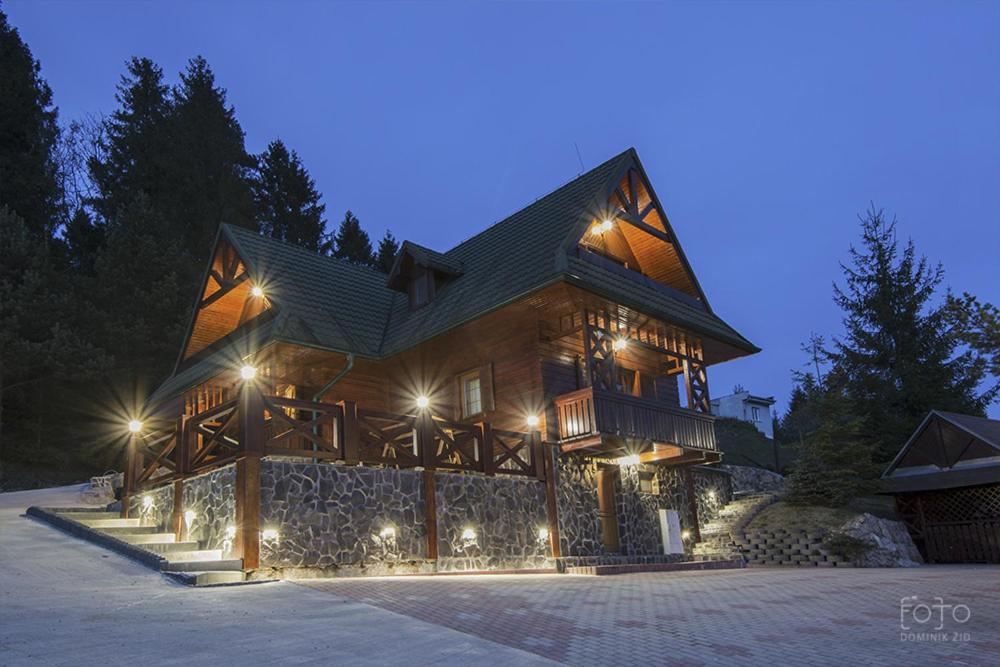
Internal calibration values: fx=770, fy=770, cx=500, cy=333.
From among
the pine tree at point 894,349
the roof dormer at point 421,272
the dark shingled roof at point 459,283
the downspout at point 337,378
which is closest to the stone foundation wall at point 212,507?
the dark shingled roof at point 459,283

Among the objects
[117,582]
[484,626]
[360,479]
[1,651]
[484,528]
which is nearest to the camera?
[1,651]

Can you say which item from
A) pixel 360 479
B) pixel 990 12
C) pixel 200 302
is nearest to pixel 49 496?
pixel 200 302

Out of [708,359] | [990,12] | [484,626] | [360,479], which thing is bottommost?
[484,626]

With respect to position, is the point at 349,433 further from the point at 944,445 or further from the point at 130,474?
the point at 944,445

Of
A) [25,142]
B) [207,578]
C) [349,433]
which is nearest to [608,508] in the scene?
[349,433]

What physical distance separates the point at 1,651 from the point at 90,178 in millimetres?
43498

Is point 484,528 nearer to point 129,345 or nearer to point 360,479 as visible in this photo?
point 360,479

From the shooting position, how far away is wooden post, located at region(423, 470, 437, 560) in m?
14.5

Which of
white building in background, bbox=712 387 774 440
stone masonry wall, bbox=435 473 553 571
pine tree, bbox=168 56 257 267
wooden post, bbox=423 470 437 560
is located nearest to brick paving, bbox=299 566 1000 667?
wooden post, bbox=423 470 437 560

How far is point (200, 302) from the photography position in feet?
70.9

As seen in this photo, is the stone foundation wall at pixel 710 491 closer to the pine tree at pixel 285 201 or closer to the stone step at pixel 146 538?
the stone step at pixel 146 538

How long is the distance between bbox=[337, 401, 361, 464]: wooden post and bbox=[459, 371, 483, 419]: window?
5.53 metres

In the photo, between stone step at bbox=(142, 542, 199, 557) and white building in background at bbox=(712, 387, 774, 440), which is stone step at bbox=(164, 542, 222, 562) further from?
white building in background at bbox=(712, 387, 774, 440)

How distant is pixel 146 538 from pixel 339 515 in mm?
3910
